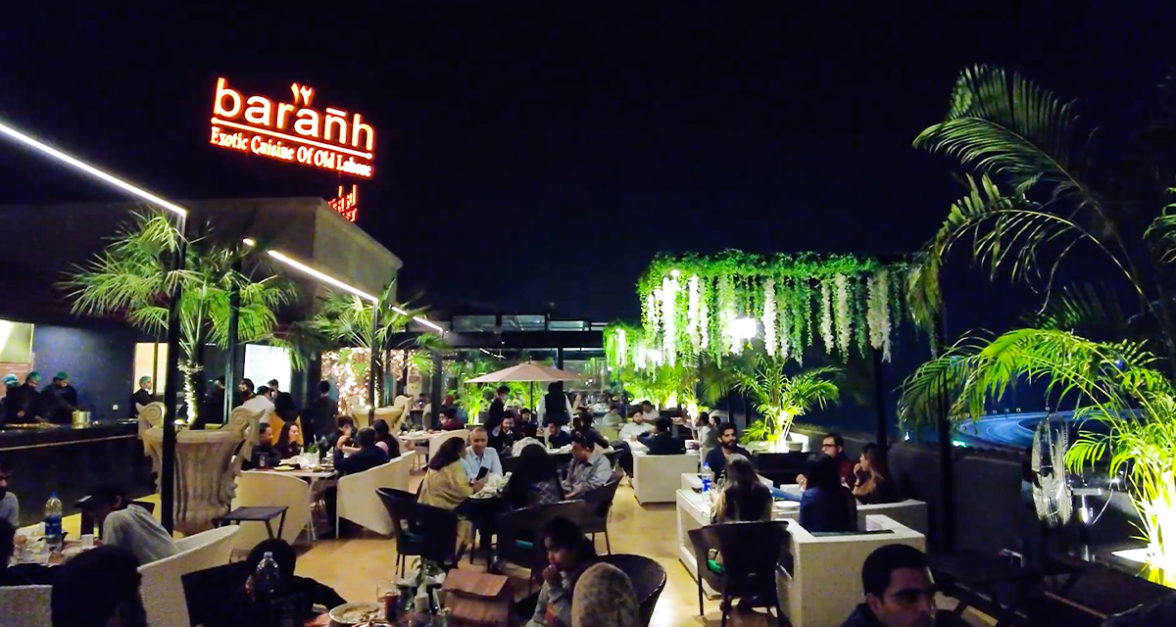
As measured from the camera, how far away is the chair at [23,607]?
122 inches

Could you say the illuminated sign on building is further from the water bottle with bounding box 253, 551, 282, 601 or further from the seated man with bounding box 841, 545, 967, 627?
the seated man with bounding box 841, 545, 967, 627

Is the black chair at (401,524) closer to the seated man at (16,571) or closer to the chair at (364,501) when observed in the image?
the chair at (364,501)

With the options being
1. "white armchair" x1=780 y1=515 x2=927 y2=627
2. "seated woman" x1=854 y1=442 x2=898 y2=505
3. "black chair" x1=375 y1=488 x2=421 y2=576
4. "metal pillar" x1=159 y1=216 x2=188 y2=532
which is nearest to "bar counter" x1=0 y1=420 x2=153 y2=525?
"metal pillar" x1=159 y1=216 x2=188 y2=532

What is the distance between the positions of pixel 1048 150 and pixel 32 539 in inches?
242

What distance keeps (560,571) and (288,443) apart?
7539 mm

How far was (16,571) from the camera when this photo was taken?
3.64 meters

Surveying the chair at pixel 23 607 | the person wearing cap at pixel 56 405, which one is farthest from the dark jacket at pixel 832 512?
the person wearing cap at pixel 56 405

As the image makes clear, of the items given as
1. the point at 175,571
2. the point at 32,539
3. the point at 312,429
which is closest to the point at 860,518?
the point at 175,571

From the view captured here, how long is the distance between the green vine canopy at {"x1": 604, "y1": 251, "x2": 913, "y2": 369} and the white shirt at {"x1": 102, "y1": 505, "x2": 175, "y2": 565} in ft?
20.5

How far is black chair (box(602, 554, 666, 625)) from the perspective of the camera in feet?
10.6

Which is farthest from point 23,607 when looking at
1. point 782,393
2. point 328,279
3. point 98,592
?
point 328,279

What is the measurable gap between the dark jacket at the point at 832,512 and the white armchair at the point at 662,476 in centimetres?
484

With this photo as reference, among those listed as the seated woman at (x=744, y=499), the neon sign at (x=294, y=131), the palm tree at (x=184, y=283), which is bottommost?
the seated woman at (x=744, y=499)

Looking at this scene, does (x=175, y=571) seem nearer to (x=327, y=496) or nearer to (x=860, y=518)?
(x=860, y=518)
